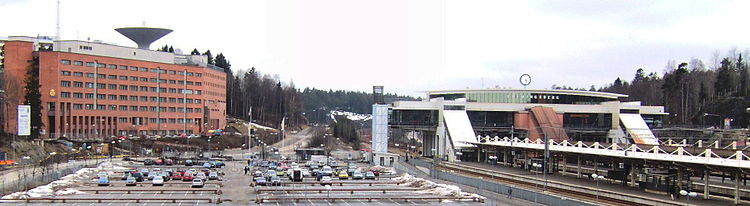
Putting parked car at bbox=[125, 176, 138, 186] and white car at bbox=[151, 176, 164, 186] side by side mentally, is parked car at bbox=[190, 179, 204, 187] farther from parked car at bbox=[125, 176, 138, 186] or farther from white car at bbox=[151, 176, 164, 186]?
parked car at bbox=[125, 176, 138, 186]

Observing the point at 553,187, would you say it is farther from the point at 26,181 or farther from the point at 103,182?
the point at 26,181

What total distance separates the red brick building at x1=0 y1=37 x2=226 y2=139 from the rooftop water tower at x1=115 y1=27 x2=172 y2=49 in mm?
5076

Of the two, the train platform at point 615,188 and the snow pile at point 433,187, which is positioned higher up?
the train platform at point 615,188

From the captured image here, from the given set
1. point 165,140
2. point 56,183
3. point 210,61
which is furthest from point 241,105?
point 56,183

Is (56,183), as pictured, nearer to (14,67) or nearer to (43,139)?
Result: (43,139)

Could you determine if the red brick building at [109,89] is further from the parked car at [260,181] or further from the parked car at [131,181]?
the parked car at [260,181]

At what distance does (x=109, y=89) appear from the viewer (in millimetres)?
118375

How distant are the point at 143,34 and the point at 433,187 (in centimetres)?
8621

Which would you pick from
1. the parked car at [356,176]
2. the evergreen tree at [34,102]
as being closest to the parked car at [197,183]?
the parked car at [356,176]

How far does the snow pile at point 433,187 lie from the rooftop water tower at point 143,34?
2965 inches

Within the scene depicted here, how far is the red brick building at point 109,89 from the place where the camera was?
10894cm

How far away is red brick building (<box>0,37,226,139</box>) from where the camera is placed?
109 meters

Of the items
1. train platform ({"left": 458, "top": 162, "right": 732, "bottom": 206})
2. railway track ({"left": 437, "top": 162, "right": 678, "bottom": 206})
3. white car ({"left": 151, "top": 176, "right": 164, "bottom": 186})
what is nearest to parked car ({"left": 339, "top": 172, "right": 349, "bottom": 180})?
railway track ({"left": 437, "top": 162, "right": 678, "bottom": 206})

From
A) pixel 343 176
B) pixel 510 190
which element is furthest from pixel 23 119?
pixel 510 190
